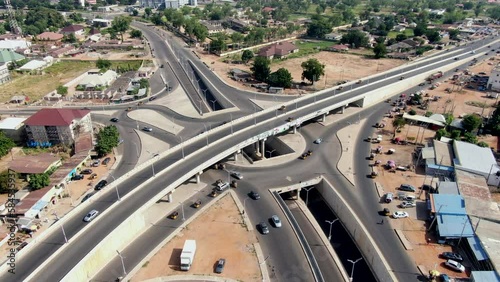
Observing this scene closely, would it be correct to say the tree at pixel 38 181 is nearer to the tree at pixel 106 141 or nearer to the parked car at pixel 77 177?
the parked car at pixel 77 177

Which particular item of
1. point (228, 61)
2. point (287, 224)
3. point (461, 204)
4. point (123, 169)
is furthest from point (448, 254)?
point (228, 61)

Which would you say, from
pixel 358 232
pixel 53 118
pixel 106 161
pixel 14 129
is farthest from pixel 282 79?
pixel 14 129

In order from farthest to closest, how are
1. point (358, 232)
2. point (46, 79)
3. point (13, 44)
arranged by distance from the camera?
1. point (13, 44)
2. point (46, 79)
3. point (358, 232)

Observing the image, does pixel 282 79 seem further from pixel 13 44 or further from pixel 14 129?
pixel 13 44

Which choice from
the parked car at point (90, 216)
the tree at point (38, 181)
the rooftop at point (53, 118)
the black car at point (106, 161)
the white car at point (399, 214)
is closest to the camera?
the parked car at point (90, 216)

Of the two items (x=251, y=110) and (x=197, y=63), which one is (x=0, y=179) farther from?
(x=197, y=63)

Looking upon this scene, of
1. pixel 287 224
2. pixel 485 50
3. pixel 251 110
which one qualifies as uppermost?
pixel 485 50

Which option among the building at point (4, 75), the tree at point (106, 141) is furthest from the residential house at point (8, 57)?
the tree at point (106, 141)
